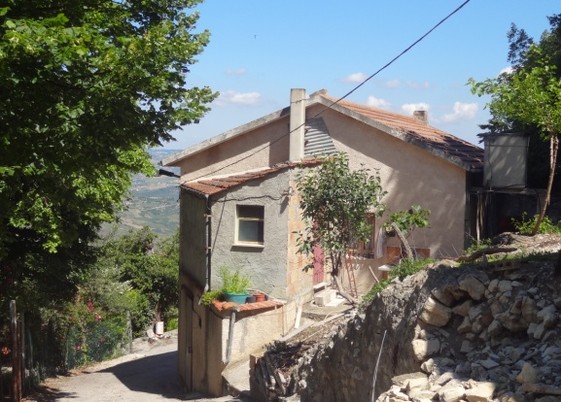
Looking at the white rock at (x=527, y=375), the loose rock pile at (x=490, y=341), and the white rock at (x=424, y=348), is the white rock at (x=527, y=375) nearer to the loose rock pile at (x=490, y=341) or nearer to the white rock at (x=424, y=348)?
the loose rock pile at (x=490, y=341)

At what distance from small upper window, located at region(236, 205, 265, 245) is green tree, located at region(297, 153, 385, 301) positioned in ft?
12.2

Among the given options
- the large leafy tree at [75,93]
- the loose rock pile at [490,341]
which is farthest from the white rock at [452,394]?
the large leafy tree at [75,93]

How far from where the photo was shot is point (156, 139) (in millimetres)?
9797

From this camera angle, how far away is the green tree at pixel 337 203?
45.2ft

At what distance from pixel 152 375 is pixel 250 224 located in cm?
718

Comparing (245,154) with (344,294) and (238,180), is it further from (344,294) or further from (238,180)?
(344,294)

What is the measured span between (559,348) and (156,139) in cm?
550

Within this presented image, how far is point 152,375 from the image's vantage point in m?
22.5

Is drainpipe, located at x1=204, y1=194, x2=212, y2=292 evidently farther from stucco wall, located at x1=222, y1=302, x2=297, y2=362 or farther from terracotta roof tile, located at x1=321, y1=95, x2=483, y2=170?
terracotta roof tile, located at x1=321, y1=95, x2=483, y2=170

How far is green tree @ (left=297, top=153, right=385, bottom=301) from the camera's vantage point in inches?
542

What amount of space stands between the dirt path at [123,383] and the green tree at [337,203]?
13.1ft

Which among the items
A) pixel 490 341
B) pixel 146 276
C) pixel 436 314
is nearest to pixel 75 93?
pixel 436 314

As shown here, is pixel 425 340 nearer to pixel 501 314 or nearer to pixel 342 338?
pixel 501 314

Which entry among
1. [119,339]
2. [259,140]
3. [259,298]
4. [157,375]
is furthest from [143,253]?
[259,298]
